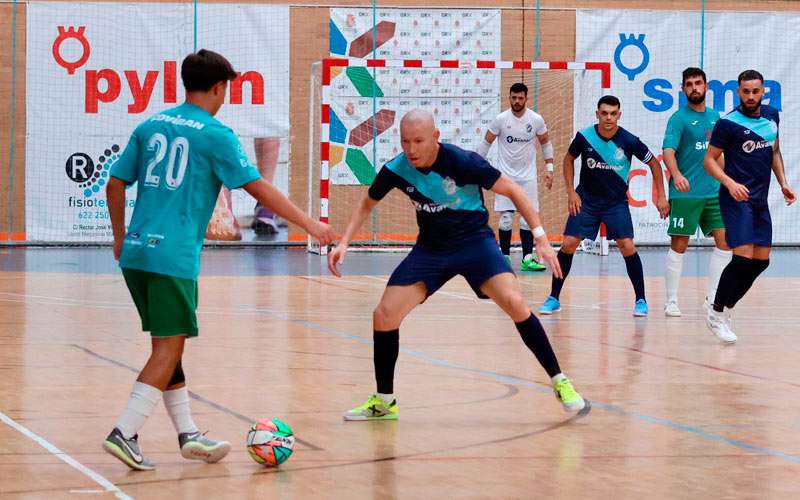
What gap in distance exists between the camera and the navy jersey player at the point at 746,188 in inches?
459

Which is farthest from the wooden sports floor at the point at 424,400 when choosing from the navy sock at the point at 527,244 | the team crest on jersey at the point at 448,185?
the navy sock at the point at 527,244

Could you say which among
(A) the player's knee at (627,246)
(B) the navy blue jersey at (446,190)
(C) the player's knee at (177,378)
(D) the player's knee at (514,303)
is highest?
(B) the navy blue jersey at (446,190)

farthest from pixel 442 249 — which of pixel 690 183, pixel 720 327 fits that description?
pixel 690 183

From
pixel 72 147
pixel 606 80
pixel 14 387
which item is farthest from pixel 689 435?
pixel 72 147

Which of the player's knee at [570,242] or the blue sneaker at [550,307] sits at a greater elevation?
the player's knee at [570,242]

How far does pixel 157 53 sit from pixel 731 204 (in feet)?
48.0

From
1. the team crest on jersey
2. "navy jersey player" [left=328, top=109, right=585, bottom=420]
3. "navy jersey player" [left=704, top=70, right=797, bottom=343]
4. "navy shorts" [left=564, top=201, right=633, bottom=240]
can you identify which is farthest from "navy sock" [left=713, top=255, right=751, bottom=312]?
the team crest on jersey

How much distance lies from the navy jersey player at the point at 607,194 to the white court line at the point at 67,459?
7143mm

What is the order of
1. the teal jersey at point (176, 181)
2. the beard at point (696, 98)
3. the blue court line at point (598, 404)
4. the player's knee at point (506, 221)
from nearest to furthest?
1. the teal jersey at point (176, 181)
2. the blue court line at point (598, 404)
3. the beard at point (696, 98)
4. the player's knee at point (506, 221)

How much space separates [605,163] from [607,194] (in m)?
0.30

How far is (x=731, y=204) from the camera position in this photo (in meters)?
11.7

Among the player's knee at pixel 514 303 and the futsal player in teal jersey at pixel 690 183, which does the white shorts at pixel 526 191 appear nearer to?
the futsal player in teal jersey at pixel 690 183

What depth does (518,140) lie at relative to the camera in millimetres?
20219

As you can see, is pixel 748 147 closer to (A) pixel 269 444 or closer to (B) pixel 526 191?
(A) pixel 269 444
